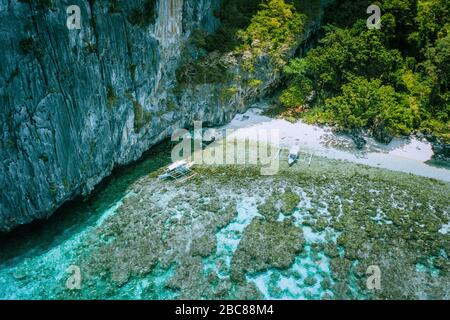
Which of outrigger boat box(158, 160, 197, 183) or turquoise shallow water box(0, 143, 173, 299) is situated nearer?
turquoise shallow water box(0, 143, 173, 299)

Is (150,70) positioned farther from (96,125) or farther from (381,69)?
(381,69)

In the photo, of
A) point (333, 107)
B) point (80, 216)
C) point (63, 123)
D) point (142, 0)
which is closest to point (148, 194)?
point (80, 216)

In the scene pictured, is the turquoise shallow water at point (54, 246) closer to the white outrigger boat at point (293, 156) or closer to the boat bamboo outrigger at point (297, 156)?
the white outrigger boat at point (293, 156)

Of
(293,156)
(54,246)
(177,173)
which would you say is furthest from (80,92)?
(293,156)

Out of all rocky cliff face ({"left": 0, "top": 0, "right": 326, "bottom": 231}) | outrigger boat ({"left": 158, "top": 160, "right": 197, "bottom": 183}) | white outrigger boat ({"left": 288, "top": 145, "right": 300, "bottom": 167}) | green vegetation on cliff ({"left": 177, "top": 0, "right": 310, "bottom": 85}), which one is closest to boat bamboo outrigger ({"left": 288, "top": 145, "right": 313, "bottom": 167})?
white outrigger boat ({"left": 288, "top": 145, "right": 300, "bottom": 167})

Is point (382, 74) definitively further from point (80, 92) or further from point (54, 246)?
point (54, 246)

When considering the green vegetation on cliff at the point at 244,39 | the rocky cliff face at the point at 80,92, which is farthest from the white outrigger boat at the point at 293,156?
the rocky cliff face at the point at 80,92

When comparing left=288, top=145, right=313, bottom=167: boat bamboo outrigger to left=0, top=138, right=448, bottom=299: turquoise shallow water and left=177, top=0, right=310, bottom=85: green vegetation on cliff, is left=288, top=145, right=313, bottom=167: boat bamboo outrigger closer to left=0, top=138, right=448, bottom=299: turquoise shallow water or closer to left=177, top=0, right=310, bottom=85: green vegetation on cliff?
left=0, top=138, right=448, bottom=299: turquoise shallow water
